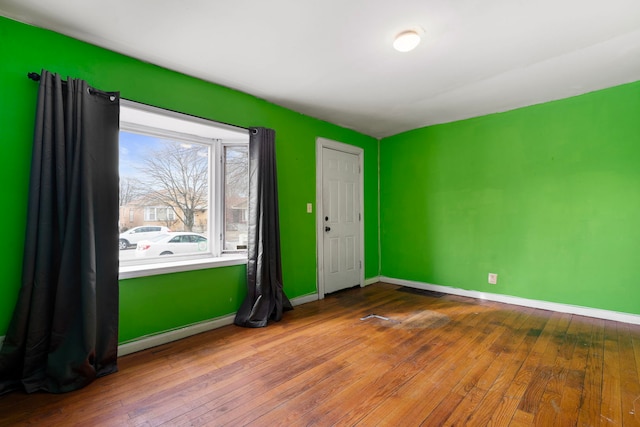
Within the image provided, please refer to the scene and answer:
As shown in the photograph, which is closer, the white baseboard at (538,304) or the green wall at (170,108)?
the green wall at (170,108)

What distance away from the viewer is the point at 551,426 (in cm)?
149

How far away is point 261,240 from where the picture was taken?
9.90 ft

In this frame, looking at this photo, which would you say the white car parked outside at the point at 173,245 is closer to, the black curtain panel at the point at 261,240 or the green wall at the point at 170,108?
the green wall at the point at 170,108

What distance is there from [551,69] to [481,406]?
287cm

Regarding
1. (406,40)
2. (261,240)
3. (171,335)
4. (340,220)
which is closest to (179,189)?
(261,240)

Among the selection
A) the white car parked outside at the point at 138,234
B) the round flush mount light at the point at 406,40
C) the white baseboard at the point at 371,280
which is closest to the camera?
the round flush mount light at the point at 406,40

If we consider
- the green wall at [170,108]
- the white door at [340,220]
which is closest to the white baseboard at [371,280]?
the white door at [340,220]

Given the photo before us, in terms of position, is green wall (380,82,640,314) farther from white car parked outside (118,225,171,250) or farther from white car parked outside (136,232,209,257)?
white car parked outside (118,225,171,250)

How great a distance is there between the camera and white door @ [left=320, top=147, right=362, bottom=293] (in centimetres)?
404

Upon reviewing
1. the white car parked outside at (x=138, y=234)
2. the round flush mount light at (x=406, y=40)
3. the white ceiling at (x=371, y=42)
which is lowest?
the white car parked outside at (x=138, y=234)

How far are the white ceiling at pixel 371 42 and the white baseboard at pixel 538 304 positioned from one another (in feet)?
7.73

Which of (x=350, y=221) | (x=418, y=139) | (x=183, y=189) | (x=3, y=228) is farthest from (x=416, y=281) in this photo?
(x=3, y=228)

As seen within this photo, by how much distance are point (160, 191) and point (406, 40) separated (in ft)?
8.61

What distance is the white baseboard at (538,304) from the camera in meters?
2.92
